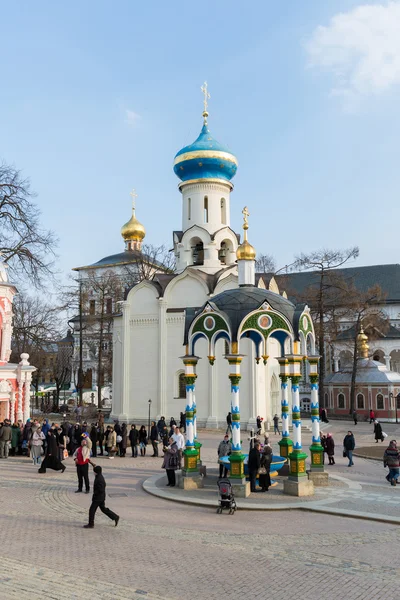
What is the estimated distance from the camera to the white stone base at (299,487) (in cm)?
1198

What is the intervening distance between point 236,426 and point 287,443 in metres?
3.83

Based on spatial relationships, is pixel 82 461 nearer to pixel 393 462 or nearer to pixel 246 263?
pixel 246 263

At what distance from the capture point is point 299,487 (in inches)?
471

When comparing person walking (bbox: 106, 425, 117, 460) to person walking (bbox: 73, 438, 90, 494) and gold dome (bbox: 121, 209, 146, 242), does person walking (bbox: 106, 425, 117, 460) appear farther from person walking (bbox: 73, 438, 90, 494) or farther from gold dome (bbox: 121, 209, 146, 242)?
gold dome (bbox: 121, 209, 146, 242)

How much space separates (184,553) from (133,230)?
44.6 meters

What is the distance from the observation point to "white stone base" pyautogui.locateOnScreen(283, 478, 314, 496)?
39.3ft

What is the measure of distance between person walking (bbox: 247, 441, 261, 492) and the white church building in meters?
14.2

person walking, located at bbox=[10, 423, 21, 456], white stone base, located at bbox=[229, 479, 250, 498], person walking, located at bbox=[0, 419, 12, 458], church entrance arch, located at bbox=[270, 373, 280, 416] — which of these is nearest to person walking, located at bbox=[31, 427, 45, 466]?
person walking, located at bbox=[0, 419, 12, 458]

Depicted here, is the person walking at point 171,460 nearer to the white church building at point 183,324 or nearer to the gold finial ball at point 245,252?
the gold finial ball at point 245,252

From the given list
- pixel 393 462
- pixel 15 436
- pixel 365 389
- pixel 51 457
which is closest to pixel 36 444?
pixel 51 457

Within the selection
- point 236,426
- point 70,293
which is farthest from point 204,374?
point 236,426

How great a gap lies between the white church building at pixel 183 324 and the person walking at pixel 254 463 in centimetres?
1421

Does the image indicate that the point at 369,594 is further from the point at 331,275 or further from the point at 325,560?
the point at 331,275

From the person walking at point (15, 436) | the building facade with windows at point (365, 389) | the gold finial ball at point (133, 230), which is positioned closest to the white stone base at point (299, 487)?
the person walking at point (15, 436)
